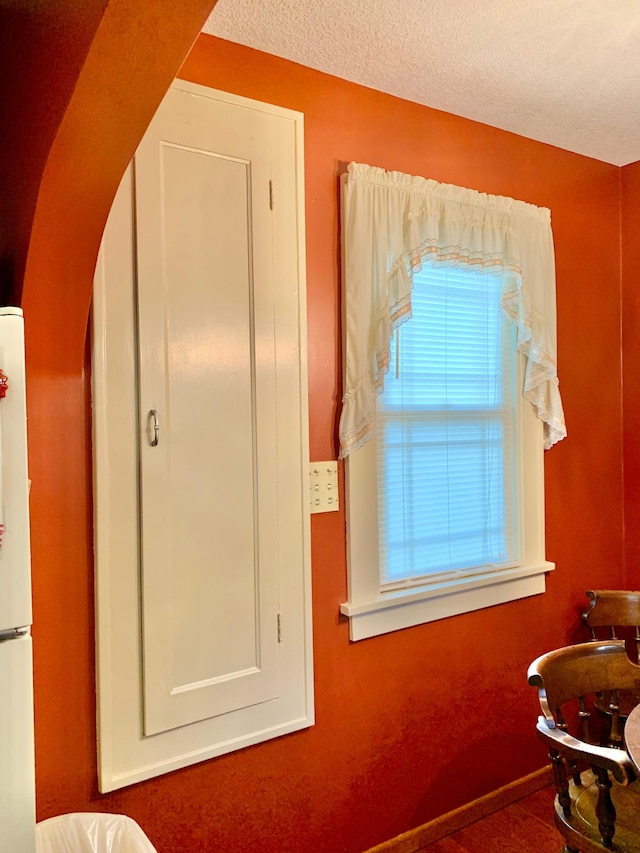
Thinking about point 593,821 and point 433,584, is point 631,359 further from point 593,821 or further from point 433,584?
point 593,821

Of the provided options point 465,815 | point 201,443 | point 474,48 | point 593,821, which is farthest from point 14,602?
point 465,815

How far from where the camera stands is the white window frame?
216cm

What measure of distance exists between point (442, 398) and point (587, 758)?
128cm

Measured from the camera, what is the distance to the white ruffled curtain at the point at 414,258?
2125mm

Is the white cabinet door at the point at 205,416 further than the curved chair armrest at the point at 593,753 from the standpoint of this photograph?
Yes

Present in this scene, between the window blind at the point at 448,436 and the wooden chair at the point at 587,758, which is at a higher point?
the window blind at the point at 448,436

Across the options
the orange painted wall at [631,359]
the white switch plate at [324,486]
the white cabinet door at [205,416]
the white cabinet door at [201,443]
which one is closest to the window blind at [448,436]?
the white switch plate at [324,486]

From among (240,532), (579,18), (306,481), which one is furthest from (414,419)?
(579,18)

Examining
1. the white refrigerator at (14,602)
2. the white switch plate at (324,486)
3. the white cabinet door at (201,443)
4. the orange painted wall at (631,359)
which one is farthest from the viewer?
the orange painted wall at (631,359)

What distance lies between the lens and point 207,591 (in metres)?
1.85

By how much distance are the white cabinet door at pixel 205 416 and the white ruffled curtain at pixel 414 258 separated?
11.9 inches

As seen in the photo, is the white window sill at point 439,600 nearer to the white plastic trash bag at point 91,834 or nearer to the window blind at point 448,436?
the window blind at point 448,436

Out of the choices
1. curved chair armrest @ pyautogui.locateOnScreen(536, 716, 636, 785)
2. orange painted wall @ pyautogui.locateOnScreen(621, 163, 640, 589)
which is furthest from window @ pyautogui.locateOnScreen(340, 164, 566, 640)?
curved chair armrest @ pyautogui.locateOnScreen(536, 716, 636, 785)

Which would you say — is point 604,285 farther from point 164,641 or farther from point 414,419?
point 164,641
